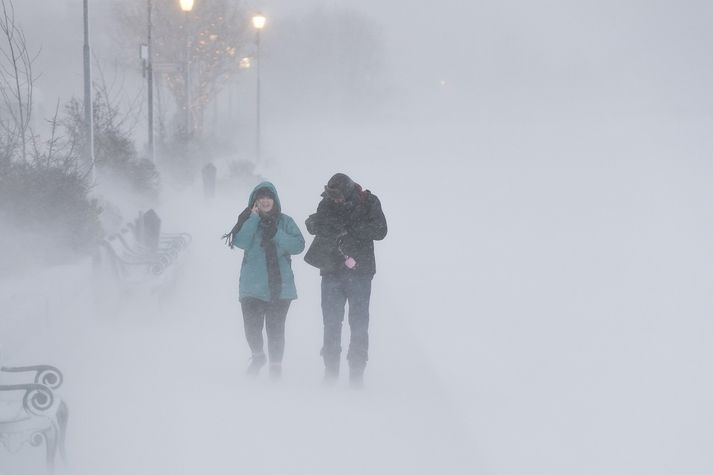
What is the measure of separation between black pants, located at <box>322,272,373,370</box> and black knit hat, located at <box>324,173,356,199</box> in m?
0.60

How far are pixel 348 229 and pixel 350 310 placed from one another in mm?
644

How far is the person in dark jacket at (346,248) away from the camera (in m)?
5.95

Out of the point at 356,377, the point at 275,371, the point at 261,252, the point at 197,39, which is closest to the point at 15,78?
the point at 261,252

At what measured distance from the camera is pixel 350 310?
622cm

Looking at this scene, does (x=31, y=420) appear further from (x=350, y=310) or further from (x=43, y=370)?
(x=350, y=310)

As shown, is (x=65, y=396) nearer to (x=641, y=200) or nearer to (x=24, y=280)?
(x=24, y=280)

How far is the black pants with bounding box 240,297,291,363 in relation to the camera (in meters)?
6.26

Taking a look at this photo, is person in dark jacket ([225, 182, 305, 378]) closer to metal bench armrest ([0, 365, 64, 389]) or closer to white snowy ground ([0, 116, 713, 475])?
white snowy ground ([0, 116, 713, 475])

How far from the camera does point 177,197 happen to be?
20328 mm

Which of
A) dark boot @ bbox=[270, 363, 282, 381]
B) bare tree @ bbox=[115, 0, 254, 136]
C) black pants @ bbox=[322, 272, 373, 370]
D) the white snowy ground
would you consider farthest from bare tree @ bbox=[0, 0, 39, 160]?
bare tree @ bbox=[115, 0, 254, 136]

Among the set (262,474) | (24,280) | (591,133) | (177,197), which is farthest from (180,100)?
(591,133)

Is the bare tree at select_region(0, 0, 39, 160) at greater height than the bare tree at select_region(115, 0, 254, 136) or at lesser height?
lesser

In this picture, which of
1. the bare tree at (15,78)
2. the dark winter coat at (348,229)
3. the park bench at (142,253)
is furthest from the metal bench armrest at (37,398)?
the bare tree at (15,78)

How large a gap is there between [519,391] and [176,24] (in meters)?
33.7
